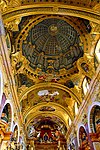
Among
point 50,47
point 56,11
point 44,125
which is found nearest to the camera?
point 56,11

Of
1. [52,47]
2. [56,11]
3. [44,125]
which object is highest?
[52,47]

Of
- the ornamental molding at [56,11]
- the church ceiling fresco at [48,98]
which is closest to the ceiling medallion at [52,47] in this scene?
the church ceiling fresco at [48,98]

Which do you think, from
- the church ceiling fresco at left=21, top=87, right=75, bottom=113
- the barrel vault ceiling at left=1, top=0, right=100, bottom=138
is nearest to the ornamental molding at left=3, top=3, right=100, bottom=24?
the barrel vault ceiling at left=1, top=0, right=100, bottom=138

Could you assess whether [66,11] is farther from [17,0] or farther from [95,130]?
[95,130]

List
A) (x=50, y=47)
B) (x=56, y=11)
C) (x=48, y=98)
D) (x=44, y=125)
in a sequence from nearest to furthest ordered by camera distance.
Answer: (x=56, y=11), (x=50, y=47), (x=48, y=98), (x=44, y=125)

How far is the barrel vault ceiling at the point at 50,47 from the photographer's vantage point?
36.0ft

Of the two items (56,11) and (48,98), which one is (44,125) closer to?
(48,98)

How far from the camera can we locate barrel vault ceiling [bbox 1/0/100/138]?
1098cm

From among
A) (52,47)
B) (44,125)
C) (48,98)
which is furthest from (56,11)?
(44,125)

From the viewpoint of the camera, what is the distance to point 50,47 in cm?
1697

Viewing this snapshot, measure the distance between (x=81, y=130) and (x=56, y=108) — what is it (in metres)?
6.22

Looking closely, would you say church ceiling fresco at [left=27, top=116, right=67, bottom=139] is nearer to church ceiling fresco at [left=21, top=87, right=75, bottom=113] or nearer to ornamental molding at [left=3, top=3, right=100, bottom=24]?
church ceiling fresco at [left=21, top=87, right=75, bottom=113]

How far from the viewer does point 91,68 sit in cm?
1397

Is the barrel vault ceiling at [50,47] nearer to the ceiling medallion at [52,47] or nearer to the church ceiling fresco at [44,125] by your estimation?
the ceiling medallion at [52,47]
